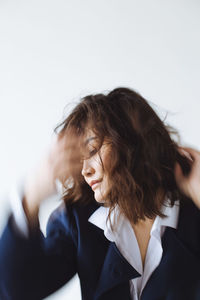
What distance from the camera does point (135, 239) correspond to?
640mm

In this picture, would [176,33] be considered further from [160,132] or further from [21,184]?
[21,184]

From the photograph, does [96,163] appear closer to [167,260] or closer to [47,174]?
[47,174]

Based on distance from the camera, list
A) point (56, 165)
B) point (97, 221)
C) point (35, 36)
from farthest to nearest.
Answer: point (35, 36) < point (97, 221) < point (56, 165)

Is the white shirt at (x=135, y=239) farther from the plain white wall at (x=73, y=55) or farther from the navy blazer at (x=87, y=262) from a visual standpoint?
the plain white wall at (x=73, y=55)

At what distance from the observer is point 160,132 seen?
0.60 m

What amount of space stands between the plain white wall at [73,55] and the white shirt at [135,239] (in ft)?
1.01

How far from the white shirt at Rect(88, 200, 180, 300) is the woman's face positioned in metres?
0.11

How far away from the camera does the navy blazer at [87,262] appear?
559 millimetres

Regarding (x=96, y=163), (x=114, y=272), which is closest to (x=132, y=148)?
(x=96, y=163)

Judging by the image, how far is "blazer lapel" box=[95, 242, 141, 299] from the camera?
1.98 feet

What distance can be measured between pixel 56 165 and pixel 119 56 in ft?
1.48

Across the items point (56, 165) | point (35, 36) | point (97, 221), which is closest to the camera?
point (56, 165)

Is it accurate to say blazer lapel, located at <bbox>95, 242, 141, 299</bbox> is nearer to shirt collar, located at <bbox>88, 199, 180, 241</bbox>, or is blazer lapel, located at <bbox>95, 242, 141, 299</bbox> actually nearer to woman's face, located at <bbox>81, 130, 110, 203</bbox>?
shirt collar, located at <bbox>88, 199, 180, 241</bbox>

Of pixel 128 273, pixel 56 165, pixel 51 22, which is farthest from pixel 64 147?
pixel 51 22
